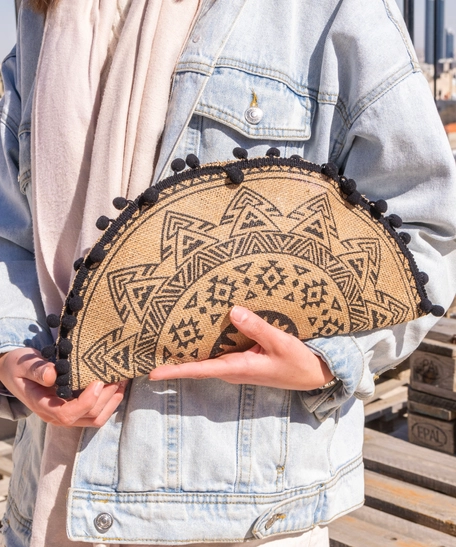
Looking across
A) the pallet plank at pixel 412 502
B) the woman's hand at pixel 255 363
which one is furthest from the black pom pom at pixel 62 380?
the pallet plank at pixel 412 502

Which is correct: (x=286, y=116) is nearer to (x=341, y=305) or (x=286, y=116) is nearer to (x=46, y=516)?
(x=341, y=305)

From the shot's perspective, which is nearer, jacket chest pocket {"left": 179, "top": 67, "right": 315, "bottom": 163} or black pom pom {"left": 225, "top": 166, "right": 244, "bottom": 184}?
black pom pom {"left": 225, "top": 166, "right": 244, "bottom": 184}

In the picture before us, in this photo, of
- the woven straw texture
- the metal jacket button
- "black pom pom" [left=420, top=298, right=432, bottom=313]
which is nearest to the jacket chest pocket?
the woven straw texture

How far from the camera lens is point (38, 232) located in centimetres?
119

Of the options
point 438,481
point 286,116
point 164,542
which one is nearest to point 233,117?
point 286,116

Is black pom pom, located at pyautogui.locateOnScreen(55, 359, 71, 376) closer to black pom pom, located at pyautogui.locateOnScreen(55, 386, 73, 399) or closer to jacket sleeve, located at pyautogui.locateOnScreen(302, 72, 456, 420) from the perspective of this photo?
black pom pom, located at pyautogui.locateOnScreen(55, 386, 73, 399)

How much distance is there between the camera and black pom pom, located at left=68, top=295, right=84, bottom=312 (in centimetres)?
102

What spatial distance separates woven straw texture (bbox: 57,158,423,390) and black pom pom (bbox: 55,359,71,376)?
0.5 inches

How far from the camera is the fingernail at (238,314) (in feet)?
3.35

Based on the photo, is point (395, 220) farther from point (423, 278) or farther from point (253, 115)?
point (253, 115)

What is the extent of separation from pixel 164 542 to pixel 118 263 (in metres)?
0.45

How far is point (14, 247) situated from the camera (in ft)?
4.44

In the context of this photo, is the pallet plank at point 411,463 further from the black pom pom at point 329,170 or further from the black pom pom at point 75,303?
the black pom pom at point 75,303

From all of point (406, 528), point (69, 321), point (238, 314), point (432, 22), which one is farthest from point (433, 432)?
point (432, 22)
